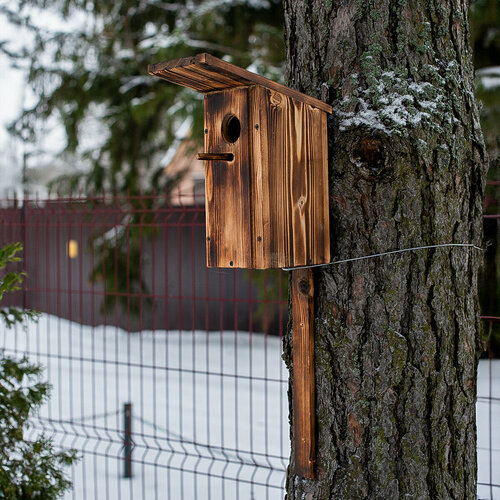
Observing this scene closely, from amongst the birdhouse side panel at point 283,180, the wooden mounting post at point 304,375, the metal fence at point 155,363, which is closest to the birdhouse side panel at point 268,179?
the birdhouse side panel at point 283,180

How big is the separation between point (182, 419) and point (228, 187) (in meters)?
4.32

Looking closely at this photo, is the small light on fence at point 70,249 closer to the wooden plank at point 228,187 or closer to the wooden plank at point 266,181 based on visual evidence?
the wooden plank at point 228,187

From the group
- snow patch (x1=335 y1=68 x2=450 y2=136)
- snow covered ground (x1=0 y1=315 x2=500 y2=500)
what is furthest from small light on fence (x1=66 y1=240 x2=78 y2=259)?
snow patch (x1=335 y1=68 x2=450 y2=136)

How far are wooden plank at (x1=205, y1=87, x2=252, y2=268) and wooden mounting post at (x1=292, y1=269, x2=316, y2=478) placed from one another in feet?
0.81

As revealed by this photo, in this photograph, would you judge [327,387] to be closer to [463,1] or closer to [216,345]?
[463,1]

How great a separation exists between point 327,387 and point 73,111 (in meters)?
6.58

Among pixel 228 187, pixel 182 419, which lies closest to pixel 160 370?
pixel 182 419

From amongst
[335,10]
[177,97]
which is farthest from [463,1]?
[177,97]

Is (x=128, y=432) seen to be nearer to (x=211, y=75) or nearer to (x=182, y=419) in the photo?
(x=182, y=419)

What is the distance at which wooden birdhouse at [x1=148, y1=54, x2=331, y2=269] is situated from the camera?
1.66m

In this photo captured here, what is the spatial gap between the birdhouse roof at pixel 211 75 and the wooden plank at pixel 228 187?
0.16 ft

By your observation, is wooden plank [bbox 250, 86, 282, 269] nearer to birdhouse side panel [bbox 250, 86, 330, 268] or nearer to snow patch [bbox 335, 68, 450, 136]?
birdhouse side panel [bbox 250, 86, 330, 268]

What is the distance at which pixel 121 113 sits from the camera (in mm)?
7410

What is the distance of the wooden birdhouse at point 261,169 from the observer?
1.66 meters
